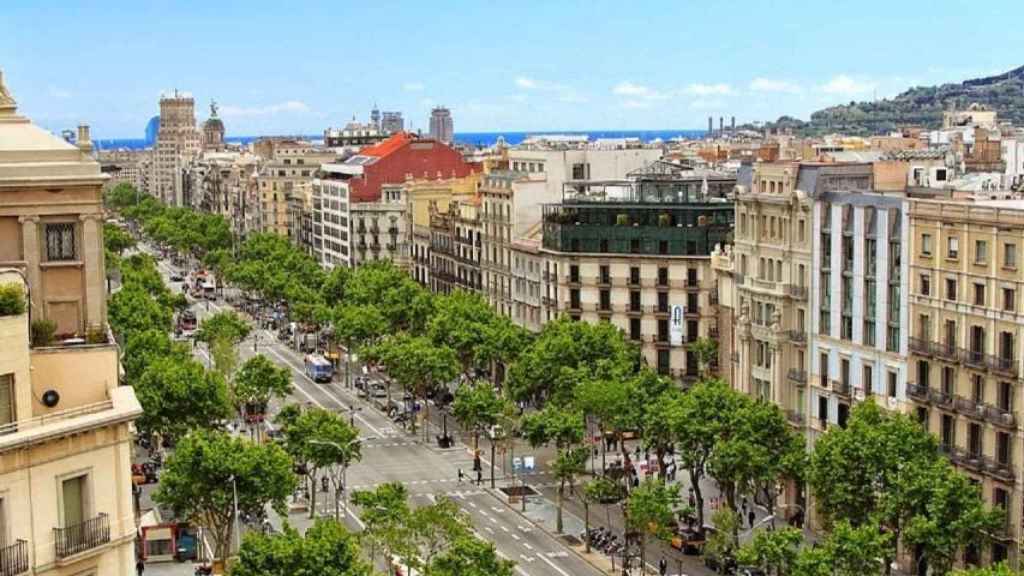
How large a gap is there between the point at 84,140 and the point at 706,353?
81672 mm

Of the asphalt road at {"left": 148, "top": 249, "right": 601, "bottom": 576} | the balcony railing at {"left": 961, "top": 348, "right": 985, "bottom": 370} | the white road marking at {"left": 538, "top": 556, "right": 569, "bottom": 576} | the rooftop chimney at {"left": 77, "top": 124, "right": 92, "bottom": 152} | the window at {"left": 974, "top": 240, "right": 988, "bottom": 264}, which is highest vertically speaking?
the rooftop chimney at {"left": 77, "top": 124, "right": 92, "bottom": 152}

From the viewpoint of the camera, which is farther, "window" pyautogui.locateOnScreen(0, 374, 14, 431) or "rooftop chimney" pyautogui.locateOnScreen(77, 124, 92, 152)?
"rooftop chimney" pyautogui.locateOnScreen(77, 124, 92, 152)

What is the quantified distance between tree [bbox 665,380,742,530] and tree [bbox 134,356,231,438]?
29697mm

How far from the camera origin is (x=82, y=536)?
34719mm

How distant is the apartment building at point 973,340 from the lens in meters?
79.1

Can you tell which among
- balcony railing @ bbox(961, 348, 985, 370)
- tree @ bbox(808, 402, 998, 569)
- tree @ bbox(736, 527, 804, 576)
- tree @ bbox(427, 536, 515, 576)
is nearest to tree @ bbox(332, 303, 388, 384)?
tree @ bbox(808, 402, 998, 569)

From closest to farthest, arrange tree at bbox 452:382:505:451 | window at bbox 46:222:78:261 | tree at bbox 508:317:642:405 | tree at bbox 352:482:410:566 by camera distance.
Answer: window at bbox 46:222:78:261
tree at bbox 352:482:410:566
tree at bbox 452:382:505:451
tree at bbox 508:317:642:405

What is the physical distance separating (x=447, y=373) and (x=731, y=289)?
26610 millimetres

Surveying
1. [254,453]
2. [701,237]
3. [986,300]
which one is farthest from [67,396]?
[701,237]

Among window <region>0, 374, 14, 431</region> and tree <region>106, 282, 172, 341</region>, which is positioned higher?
window <region>0, 374, 14, 431</region>

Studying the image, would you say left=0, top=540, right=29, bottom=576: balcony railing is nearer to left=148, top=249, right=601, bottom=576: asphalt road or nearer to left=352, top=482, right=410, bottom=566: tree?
left=352, top=482, right=410, bottom=566: tree

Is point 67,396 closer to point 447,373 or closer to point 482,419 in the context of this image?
point 482,419

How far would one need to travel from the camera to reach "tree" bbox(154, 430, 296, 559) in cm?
7669

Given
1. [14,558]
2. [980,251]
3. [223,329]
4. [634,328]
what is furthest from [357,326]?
[14,558]
